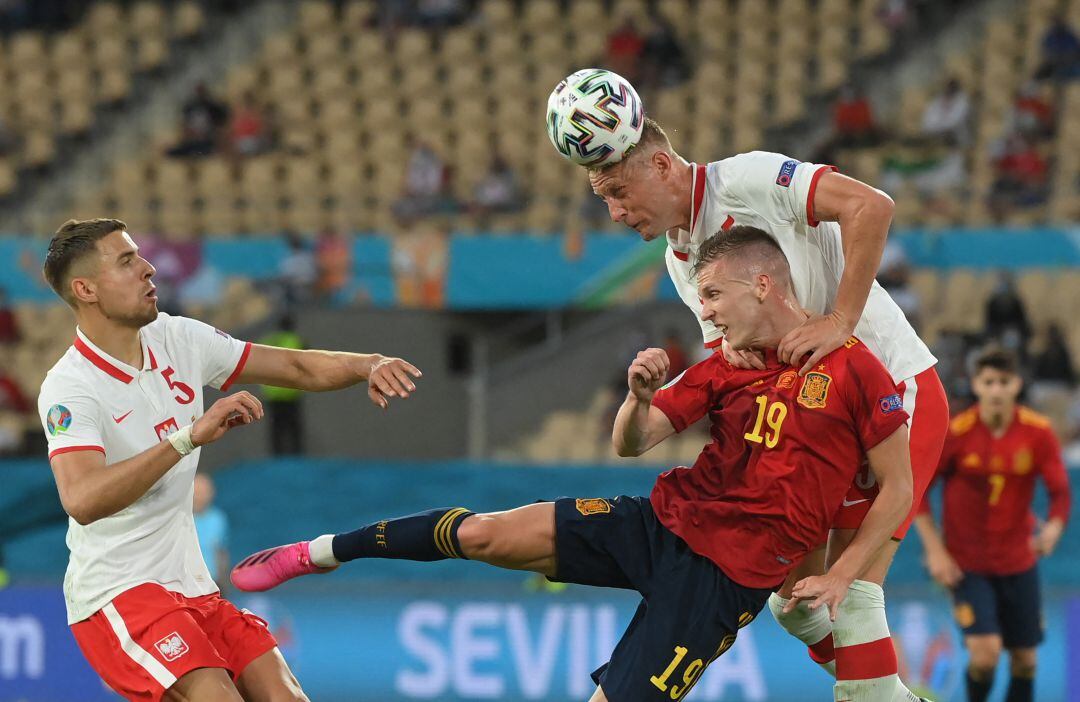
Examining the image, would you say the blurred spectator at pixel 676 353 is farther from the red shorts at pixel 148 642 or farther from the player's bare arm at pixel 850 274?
the red shorts at pixel 148 642

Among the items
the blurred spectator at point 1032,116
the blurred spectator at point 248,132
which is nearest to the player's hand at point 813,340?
the blurred spectator at point 1032,116

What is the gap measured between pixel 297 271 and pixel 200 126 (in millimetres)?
3925

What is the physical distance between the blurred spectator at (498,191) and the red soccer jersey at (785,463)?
10.5 meters

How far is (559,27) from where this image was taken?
58.7ft

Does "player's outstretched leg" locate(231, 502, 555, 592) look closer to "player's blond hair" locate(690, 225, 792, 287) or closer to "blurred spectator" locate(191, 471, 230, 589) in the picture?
"player's blond hair" locate(690, 225, 792, 287)

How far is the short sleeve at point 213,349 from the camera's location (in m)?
5.66

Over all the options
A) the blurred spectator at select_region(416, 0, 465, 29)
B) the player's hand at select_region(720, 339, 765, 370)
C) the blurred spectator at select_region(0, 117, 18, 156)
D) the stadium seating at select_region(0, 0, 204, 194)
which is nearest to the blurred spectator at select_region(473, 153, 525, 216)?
the blurred spectator at select_region(416, 0, 465, 29)

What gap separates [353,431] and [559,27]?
5.80 meters

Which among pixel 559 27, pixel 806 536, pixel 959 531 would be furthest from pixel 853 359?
pixel 559 27

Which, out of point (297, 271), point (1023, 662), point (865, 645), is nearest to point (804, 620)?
point (865, 645)

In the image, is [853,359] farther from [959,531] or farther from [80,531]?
[959,531]

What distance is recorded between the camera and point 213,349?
225 inches

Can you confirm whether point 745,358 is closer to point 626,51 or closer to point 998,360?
point 998,360

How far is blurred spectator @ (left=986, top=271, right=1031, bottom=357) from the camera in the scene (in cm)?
1251
